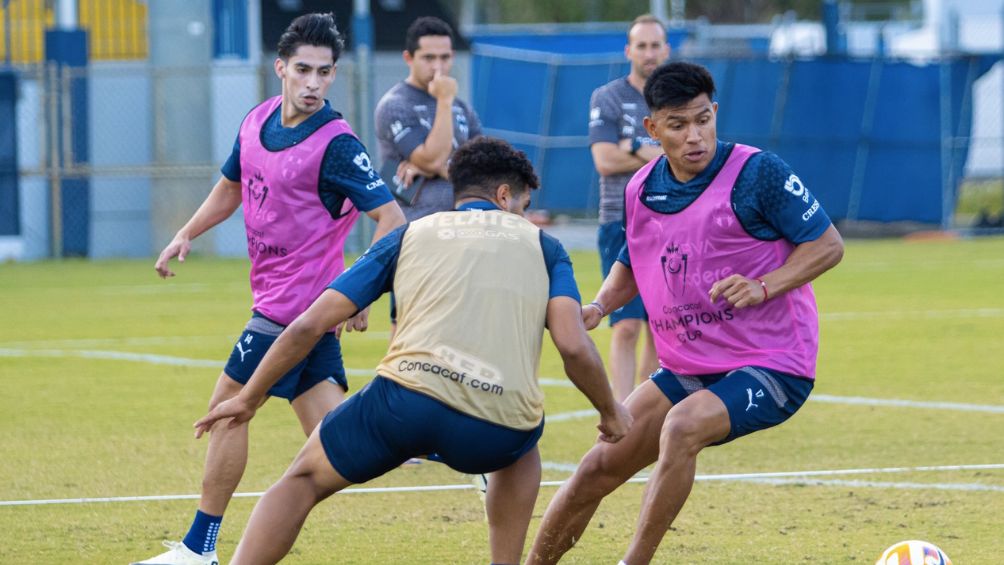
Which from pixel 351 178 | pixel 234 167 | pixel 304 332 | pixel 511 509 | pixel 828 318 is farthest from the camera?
pixel 828 318

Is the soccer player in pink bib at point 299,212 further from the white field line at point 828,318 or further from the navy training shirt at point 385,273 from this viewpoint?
the white field line at point 828,318

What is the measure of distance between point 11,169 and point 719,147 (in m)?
20.1

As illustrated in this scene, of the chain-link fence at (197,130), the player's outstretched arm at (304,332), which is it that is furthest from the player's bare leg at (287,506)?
the chain-link fence at (197,130)

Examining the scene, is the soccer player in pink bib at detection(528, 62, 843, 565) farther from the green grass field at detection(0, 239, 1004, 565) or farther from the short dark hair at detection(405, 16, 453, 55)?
the short dark hair at detection(405, 16, 453, 55)

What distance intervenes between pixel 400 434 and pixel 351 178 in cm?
175

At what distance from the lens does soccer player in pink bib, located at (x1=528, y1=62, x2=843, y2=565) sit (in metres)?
5.65

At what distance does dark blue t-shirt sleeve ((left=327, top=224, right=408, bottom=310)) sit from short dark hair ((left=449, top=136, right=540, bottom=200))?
0.27 metres

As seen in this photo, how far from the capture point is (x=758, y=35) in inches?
1617

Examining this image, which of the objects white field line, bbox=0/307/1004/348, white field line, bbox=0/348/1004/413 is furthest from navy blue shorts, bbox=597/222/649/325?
white field line, bbox=0/307/1004/348

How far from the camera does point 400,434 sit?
193 inches

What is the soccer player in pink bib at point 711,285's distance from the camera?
18.5 ft

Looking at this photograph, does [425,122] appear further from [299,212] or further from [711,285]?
[711,285]

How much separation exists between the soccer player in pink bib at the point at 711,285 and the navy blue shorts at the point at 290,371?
1.30 metres

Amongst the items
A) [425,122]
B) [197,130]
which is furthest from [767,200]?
[197,130]
